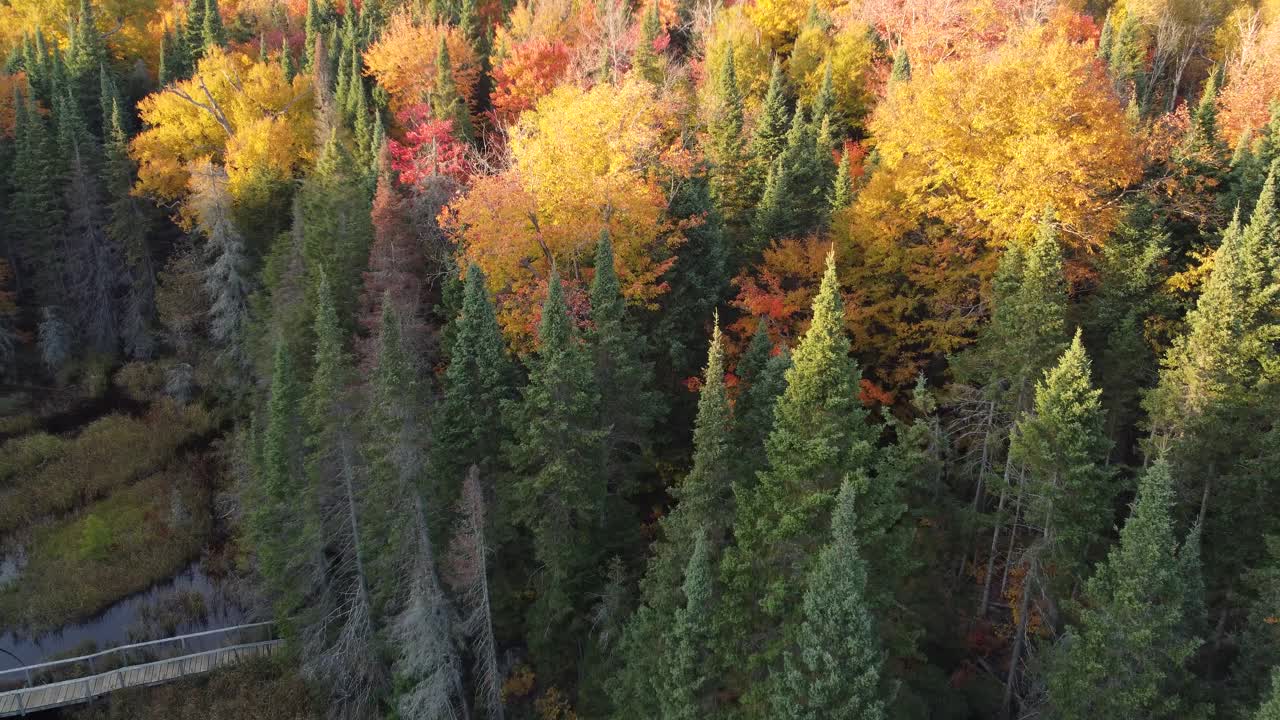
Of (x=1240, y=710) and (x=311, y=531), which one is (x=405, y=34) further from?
(x=1240, y=710)

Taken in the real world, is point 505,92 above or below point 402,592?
above

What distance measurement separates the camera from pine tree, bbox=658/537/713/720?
58.5 ft

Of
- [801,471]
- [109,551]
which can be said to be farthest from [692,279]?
[109,551]

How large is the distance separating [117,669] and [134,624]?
485cm

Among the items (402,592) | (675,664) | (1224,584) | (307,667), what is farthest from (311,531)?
(1224,584)

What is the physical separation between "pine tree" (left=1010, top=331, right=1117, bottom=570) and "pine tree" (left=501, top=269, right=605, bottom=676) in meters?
11.8

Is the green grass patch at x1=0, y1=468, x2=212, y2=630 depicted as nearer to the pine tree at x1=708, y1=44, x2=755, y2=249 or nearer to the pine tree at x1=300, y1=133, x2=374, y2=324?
the pine tree at x1=300, y1=133, x2=374, y2=324

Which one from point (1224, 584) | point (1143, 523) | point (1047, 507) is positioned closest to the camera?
point (1143, 523)

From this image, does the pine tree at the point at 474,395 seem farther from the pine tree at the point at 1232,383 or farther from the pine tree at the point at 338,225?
the pine tree at the point at 1232,383

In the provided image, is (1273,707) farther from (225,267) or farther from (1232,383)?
(225,267)

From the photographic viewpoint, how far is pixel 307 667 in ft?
89.5

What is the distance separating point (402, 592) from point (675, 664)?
10.7m

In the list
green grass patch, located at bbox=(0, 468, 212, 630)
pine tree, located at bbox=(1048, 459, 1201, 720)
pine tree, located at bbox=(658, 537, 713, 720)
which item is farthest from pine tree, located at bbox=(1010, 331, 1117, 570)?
green grass patch, located at bbox=(0, 468, 212, 630)

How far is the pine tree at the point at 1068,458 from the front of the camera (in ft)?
64.8
